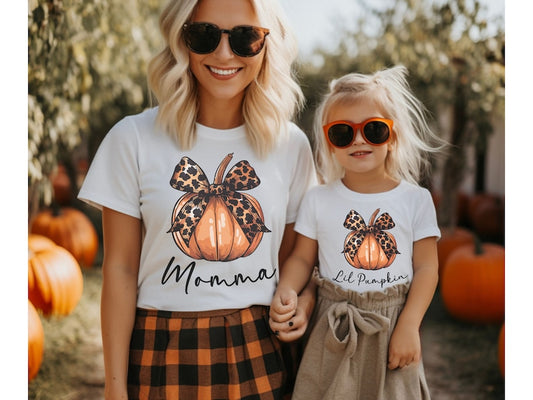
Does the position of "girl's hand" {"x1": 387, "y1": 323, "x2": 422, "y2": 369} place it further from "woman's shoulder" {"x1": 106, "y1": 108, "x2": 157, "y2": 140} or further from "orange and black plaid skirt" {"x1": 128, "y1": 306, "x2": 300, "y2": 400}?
"woman's shoulder" {"x1": 106, "y1": 108, "x2": 157, "y2": 140}

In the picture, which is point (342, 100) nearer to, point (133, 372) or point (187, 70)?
point (187, 70)

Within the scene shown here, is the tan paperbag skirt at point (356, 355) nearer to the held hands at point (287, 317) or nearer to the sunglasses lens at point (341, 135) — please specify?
the held hands at point (287, 317)

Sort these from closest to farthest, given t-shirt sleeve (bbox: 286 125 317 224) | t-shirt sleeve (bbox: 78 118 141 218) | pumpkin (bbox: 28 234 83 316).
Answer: t-shirt sleeve (bbox: 78 118 141 218) → t-shirt sleeve (bbox: 286 125 317 224) → pumpkin (bbox: 28 234 83 316)

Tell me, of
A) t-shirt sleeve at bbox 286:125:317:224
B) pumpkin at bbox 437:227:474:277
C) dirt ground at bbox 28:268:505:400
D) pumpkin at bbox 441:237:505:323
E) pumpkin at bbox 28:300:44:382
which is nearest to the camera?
t-shirt sleeve at bbox 286:125:317:224

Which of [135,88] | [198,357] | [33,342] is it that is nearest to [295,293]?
[198,357]

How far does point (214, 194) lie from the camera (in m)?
1.78

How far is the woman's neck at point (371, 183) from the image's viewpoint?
1.87m

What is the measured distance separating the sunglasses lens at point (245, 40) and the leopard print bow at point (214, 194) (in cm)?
33

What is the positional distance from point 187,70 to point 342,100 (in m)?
0.49

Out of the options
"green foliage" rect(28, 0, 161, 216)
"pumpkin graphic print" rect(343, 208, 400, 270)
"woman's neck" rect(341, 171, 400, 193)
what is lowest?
"pumpkin graphic print" rect(343, 208, 400, 270)

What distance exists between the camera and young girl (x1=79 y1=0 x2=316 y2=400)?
174 centimetres

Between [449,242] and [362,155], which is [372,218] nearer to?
[362,155]

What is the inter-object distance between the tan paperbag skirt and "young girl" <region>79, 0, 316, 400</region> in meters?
0.09

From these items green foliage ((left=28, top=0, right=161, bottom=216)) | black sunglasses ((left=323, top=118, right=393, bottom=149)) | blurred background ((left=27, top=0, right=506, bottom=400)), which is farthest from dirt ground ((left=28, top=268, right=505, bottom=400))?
black sunglasses ((left=323, top=118, right=393, bottom=149))
